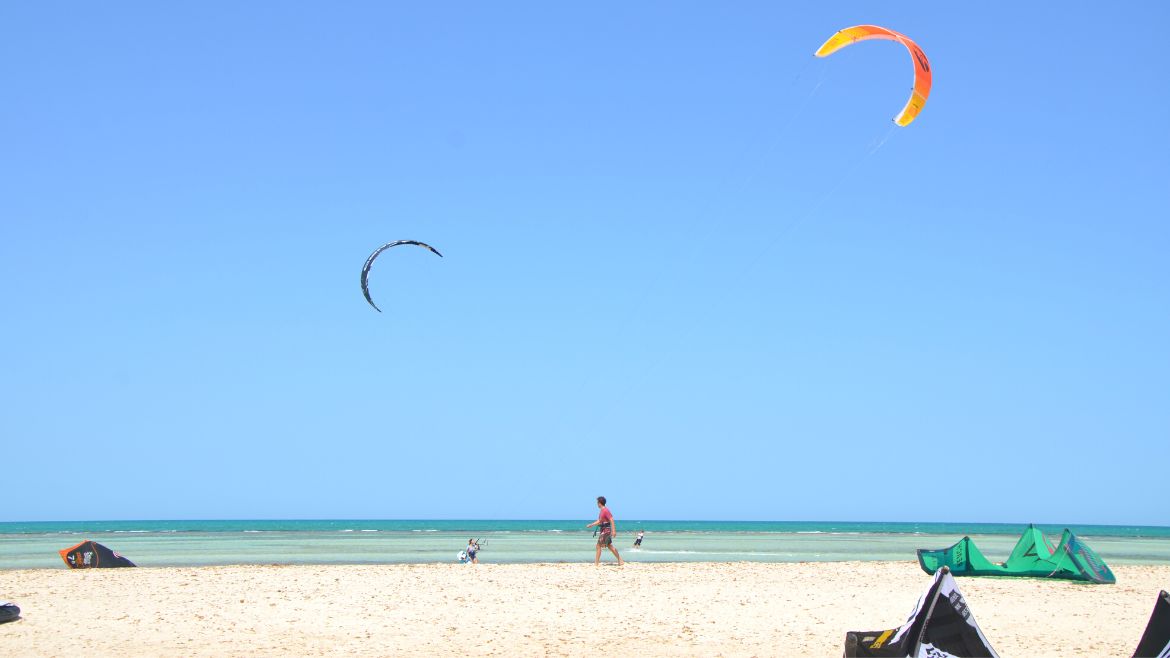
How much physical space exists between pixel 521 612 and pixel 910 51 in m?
7.84

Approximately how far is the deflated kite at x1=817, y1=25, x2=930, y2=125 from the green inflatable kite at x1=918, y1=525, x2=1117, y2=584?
5727mm

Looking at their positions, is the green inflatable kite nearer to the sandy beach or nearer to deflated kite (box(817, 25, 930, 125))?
the sandy beach

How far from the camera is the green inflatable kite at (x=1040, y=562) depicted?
12.9 m

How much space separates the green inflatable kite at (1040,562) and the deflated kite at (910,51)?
18.8ft

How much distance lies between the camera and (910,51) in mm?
11398

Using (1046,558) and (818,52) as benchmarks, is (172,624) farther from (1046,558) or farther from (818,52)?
(1046,558)

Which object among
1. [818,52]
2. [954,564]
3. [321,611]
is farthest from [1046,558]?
[321,611]

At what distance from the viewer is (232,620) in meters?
9.52

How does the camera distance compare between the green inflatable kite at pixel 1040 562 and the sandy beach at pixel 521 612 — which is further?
the green inflatable kite at pixel 1040 562

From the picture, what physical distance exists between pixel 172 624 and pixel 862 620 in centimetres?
681

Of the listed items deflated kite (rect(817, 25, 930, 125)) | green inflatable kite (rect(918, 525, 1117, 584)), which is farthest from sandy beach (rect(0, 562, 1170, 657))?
deflated kite (rect(817, 25, 930, 125))

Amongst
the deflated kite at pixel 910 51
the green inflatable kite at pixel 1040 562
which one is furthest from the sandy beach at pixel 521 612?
the deflated kite at pixel 910 51

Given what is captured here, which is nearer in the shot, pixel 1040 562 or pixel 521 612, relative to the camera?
pixel 521 612

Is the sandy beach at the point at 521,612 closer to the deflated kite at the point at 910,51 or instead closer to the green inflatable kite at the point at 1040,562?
the green inflatable kite at the point at 1040,562
